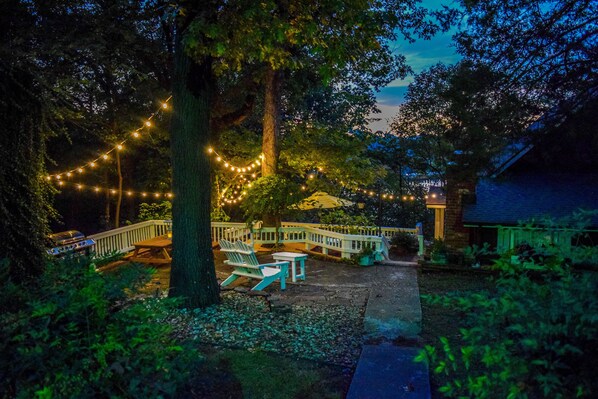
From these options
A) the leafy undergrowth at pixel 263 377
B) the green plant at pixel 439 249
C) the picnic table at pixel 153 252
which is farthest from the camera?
the picnic table at pixel 153 252

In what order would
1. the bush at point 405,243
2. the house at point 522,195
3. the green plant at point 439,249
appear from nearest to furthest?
the house at point 522,195, the green plant at point 439,249, the bush at point 405,243

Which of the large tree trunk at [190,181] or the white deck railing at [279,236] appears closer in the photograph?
the large tree trunk at [190,181]

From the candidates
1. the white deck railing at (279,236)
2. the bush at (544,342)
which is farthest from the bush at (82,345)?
the white deck railing at (279,236)

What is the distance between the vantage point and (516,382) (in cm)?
224

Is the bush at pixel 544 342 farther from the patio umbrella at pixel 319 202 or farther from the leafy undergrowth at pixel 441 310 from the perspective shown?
the patio umbrella at pixel 319 202

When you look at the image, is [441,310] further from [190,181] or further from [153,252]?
[153,252]

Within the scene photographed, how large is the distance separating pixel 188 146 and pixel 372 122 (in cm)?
1550

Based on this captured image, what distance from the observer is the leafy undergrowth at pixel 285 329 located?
5.07 meters

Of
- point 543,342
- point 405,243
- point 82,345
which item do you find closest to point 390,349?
point 543,342

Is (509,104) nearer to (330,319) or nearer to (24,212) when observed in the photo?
(330,319)

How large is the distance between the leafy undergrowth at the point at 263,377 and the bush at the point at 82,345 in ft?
3.13

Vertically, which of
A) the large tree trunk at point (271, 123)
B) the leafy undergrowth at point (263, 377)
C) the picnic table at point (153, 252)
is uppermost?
the large tree trunk at point (271, 123)

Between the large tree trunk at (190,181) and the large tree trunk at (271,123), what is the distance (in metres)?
6.83

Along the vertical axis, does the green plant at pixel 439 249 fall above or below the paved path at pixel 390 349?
above
